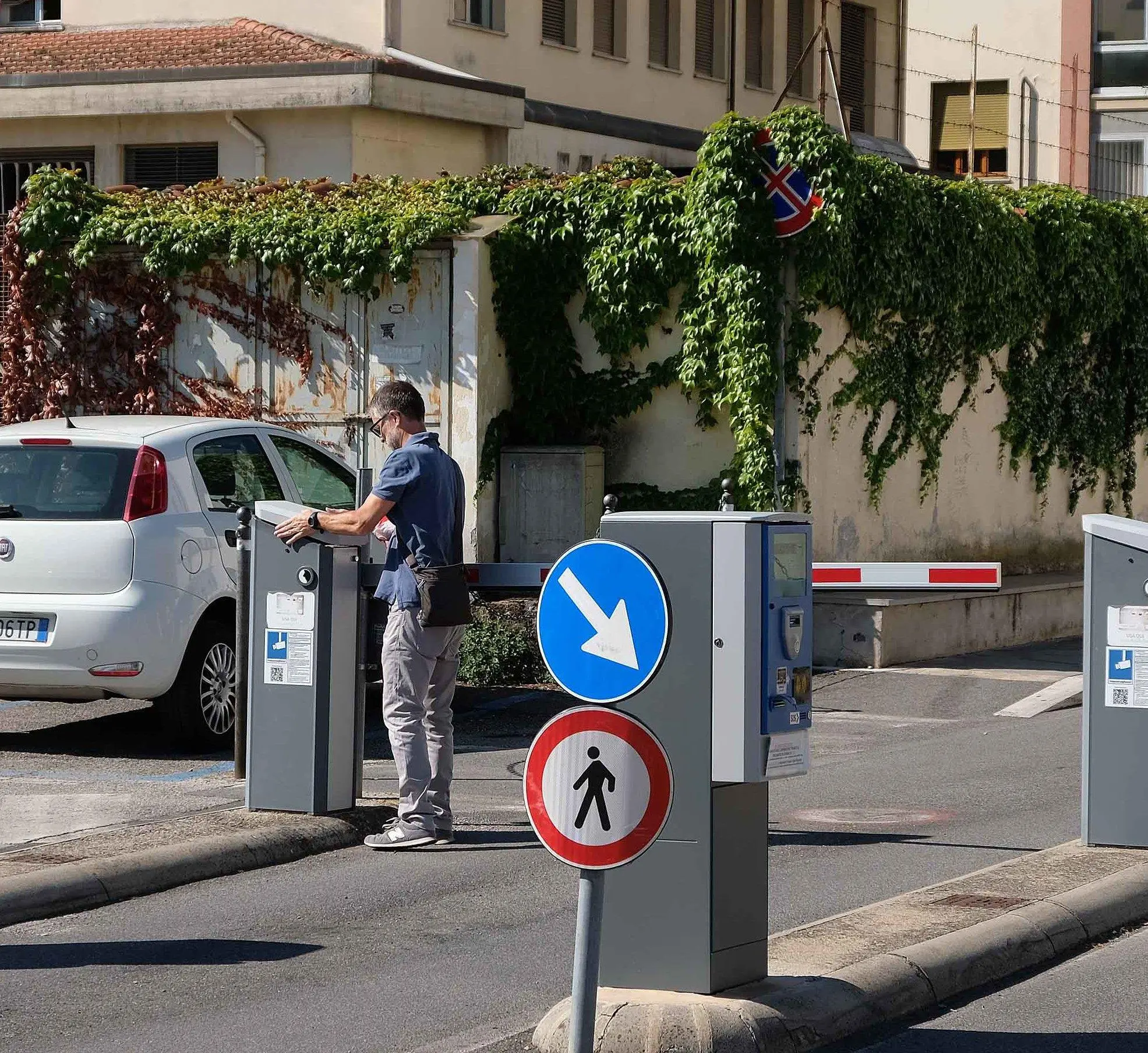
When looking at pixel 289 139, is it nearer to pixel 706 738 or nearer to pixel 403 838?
pixel 403 838

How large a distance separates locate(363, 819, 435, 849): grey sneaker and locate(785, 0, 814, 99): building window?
26.0 meters

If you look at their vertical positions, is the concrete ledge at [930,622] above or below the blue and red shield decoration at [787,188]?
below

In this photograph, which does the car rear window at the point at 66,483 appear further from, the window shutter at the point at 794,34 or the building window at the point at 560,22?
the window shutter at the point at 794,34

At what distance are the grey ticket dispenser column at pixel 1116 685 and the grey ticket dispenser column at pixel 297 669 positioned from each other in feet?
10.6

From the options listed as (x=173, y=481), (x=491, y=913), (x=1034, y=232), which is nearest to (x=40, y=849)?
(x=491, y=913)

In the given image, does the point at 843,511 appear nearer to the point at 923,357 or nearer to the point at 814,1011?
the point at 923,357

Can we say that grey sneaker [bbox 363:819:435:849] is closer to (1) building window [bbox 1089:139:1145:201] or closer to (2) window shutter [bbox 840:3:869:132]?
(2) window shutter [bbox 840:3:869:132]

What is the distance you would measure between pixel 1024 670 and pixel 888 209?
3.96 meters

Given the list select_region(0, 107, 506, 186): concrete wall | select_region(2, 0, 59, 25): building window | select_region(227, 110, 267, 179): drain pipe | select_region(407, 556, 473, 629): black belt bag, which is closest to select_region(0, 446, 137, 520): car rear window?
select_region(407, 556, 473, 629): black belt bag

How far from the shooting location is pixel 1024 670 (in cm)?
1584

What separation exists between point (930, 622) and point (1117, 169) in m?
24.0

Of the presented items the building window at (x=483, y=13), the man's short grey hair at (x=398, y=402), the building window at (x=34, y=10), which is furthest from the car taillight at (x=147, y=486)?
the building window at (x=34, y=10)

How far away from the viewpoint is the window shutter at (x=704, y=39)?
31.1 meters

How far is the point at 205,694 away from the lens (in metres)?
11.4
